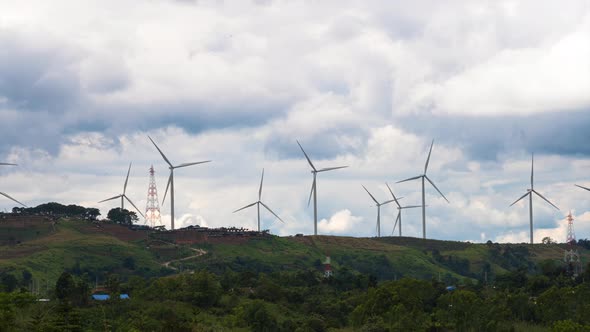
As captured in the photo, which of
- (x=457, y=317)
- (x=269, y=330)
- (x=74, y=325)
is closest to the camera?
(x=74, y=325)

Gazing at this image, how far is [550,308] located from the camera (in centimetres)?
19850

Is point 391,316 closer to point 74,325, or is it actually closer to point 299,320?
point 299,320

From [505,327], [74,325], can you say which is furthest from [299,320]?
[74,325]

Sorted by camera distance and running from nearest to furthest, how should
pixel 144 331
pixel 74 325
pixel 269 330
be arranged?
1. pixel 74 325
2. pixel 144 331
3. pixel 269 330

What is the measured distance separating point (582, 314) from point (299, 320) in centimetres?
5589

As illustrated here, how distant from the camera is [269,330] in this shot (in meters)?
183

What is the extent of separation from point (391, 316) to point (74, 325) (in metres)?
77.3

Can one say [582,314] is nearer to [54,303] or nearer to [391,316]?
[391,316]

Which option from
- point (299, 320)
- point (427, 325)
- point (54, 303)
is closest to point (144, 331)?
point (54, 303)

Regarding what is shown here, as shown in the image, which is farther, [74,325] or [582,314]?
[582,314]

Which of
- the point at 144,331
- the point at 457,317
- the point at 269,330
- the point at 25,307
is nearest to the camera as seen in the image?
the point at 144,331

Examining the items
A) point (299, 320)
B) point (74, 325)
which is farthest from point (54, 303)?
point (299, 320)

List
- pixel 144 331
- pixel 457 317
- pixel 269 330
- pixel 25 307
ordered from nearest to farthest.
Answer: pixel 144 331
pixel 25 307
pixel 269 330
pixel 457 317

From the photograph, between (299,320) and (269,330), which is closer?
(269,330)
